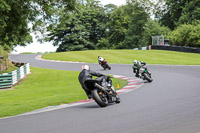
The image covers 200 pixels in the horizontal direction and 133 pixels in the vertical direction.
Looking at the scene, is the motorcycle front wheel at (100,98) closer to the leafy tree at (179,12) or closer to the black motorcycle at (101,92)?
the black motorcycle at (101,92)

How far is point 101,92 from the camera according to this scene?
31.7 feet

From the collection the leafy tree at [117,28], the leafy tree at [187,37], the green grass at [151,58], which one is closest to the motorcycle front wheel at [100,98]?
the green grass at [151,58]

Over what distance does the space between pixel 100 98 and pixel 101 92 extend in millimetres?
333

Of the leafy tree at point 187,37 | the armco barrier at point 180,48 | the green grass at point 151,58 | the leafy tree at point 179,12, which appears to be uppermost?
the leafy tree at point 179,12

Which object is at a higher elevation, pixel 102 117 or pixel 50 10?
pixel 50 10

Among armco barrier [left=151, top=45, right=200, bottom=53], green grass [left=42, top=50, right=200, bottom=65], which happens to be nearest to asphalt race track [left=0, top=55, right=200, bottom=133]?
green grass [left=42, top=50, right=200, bottom=65]

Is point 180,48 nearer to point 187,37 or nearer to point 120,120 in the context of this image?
point 187,37

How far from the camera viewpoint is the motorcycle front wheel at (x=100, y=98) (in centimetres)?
925

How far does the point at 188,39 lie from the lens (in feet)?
153

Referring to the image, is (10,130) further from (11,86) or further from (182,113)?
(11,86)

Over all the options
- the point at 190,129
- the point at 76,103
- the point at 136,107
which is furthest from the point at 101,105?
the point at 190,129

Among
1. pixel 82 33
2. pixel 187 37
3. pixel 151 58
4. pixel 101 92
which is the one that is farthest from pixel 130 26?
pixel 101 92

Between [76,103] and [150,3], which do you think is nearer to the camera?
[76,103]

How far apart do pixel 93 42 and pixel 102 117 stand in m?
71.8
